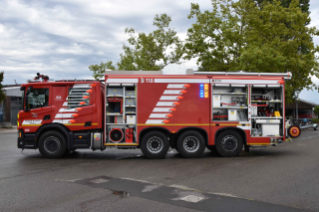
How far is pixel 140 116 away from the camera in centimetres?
1088

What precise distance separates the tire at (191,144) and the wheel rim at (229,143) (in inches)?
32.1

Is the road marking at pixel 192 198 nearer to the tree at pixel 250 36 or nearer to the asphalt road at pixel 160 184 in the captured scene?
the asphalt road at pixel 160 184

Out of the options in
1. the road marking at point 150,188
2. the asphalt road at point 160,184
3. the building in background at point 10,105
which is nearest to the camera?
the asphalt road at point 160,184

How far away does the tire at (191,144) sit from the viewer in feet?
35.9

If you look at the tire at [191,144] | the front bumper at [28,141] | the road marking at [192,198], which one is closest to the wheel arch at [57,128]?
the front bumper at [28,141]

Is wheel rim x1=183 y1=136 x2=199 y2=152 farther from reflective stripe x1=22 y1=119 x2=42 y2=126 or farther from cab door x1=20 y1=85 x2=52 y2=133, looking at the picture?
reflective stripe x1=22 y1=119 x2=42 y2=126

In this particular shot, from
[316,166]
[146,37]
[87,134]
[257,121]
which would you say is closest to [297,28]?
[146,37]

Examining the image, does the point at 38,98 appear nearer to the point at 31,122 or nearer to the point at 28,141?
the point at 31,122

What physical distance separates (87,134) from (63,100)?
59.1 inches

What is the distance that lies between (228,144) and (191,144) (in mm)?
1364

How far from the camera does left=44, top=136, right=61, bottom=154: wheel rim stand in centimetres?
1092

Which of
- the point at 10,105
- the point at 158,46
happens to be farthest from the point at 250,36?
the point at 10,105

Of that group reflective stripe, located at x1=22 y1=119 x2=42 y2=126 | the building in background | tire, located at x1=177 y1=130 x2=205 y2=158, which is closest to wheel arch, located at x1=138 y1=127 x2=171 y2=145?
tire, located at x1=177 y1=130 x2=205 y2=158

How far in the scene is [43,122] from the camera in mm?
10883
